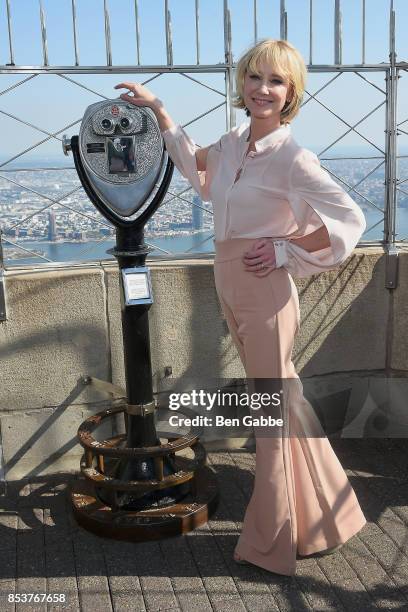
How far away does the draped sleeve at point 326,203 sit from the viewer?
106 inches

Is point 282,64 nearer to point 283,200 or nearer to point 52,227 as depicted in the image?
point 283,200

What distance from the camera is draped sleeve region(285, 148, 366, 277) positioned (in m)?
2.70

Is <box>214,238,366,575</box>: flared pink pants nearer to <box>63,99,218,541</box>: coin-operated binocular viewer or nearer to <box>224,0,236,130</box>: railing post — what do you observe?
<box>63,99,218,541</box>: coin-operated binocular viewer

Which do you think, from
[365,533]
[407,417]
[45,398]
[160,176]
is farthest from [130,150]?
[407,417]

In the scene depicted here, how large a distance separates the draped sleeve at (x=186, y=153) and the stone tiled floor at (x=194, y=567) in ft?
5.01

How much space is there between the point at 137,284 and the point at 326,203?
2.73 feet

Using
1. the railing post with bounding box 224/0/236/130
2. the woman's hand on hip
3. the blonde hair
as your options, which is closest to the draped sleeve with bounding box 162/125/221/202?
the blonde hair

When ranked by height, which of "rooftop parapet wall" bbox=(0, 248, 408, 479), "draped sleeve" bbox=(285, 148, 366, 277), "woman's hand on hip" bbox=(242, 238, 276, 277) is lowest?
"rooftop parapet wall" bbox=(0, 248, 408, 479)

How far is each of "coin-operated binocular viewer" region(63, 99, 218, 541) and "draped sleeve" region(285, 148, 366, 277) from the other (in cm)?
60

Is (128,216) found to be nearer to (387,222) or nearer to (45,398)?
(45,398)

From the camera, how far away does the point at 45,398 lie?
3.70 metres

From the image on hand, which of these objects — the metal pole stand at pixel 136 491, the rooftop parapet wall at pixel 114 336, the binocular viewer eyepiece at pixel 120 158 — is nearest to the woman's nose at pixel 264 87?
the binocular viewer eyepiece at pixel 120 158

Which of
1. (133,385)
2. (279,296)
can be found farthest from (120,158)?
(133,385)

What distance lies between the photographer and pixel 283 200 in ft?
9.16
